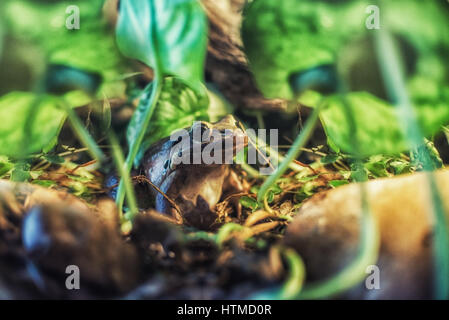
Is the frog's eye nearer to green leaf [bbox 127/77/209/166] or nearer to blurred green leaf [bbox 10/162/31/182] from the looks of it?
green leaf [bbox 127/77/209/166]

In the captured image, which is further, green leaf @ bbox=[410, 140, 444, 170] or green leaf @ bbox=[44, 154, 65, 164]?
green leaf @ bbox=[44, 154, 65, 164]

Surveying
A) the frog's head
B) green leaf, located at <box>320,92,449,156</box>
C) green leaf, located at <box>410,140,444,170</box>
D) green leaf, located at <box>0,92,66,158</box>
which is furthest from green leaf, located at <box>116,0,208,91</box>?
green leaf, located at <box>410,140,444,170</box>

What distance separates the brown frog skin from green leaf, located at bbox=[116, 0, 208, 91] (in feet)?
0.81

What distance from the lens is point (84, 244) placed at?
75cm

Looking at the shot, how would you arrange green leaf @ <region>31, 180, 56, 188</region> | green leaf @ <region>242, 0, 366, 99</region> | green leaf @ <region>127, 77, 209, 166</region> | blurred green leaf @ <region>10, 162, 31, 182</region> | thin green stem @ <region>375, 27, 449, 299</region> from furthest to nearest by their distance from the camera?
green leaf @ <region>127, 77, 209, 166</region> → green leaf @ <region>31, 180, 56, 188</region> → blurred green leaf @ <region>10, 162, 31, 182</region> → green leaf @ <region>242, 0, 366, 99</region> → thin green stem @ <region>375, 27, 449, 299</region>

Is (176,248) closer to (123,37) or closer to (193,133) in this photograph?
(193,133)

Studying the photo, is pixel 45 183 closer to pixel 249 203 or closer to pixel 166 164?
pixel 166 164

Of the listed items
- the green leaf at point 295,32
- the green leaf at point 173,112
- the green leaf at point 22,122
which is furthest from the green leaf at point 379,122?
the green leaf at point 22,122

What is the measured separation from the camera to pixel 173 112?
5.25 feet

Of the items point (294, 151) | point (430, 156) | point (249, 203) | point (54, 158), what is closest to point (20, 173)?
point (54, 158)

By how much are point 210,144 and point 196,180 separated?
0.17 meters

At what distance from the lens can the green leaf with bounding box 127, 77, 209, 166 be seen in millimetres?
1572

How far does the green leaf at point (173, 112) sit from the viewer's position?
5.16ft
